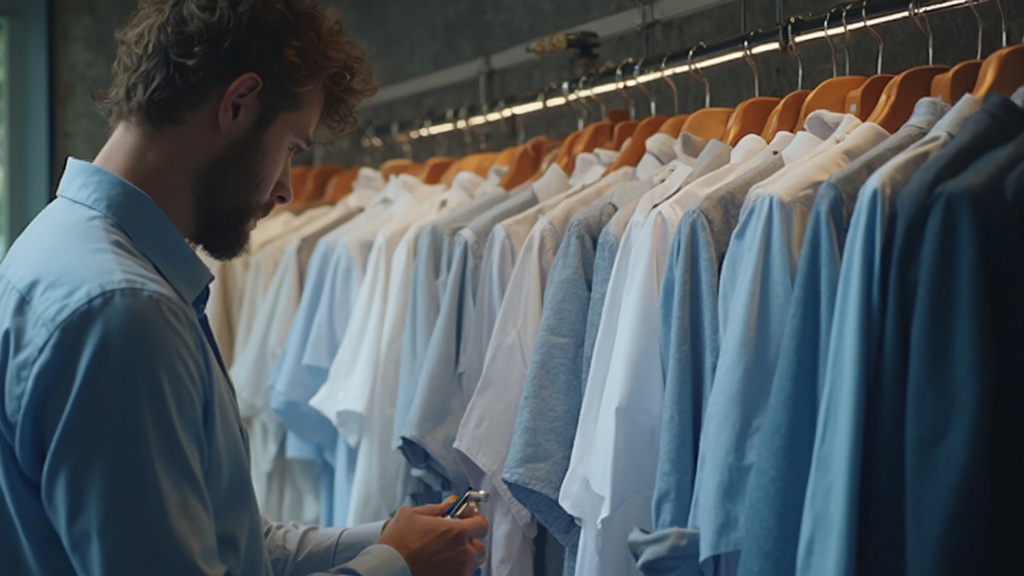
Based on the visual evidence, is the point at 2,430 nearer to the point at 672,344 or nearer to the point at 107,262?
the point at 107,262

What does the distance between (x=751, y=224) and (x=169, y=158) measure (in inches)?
26.9

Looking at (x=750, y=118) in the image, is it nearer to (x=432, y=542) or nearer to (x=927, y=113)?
(x=927, y=113)

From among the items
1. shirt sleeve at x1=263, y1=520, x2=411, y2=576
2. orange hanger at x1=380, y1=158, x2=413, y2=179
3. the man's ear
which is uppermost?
the man's ear

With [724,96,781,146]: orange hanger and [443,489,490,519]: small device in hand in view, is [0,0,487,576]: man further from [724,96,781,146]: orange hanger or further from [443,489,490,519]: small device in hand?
[724,96,781,146]: orange hanger

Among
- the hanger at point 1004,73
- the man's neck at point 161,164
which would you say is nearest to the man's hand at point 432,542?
the man's neck at point 161,164

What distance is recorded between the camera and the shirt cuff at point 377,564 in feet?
4.69

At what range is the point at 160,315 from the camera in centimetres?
122

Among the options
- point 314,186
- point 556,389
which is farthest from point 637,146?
point 314,186

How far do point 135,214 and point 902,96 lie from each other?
3.39 feet

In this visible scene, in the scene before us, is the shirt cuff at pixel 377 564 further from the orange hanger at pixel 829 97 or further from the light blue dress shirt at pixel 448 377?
the orange hanger at pixel 829 97

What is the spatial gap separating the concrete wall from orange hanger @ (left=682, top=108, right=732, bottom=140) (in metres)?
0.28

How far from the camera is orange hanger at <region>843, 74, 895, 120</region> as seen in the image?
1878 millimetres

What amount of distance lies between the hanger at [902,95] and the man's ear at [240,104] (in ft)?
2.80

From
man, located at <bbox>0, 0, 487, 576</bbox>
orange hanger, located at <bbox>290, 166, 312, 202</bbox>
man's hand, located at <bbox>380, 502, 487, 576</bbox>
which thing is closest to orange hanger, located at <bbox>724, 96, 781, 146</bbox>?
man, located at <bbox>0, 0, 487, 576</bbox>
